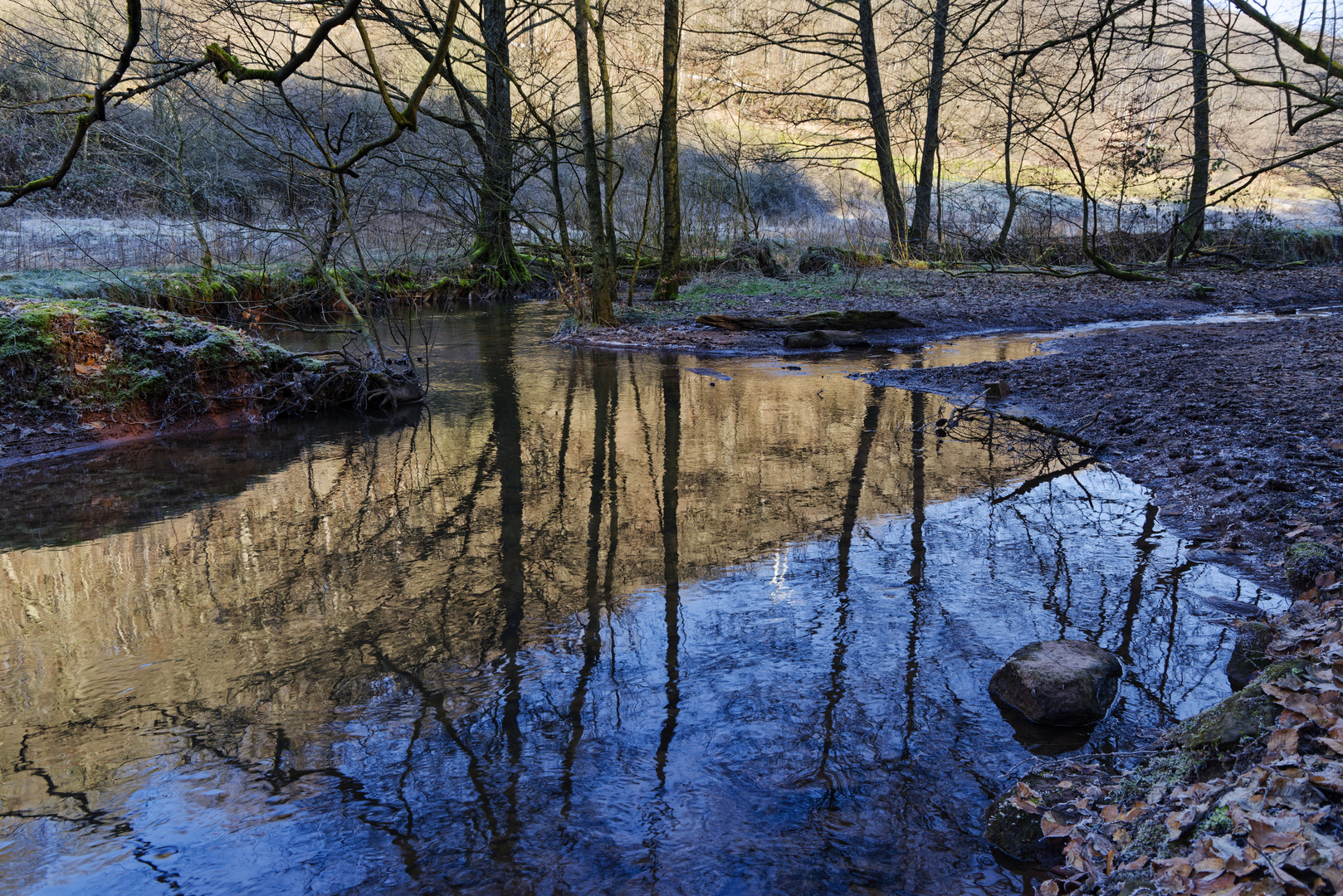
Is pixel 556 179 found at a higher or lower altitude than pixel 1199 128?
lower

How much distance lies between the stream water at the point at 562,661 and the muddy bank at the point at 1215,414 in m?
0.40

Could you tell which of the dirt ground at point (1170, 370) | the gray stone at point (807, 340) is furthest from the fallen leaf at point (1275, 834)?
the gray stone at point (807, 340)

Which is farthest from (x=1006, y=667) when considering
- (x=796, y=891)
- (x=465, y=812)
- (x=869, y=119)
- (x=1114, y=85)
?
Result: (x=869, y=119)

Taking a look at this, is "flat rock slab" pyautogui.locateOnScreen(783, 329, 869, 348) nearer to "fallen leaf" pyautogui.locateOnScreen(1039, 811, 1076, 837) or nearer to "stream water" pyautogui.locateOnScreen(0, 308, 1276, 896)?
"stream water" pyautogui.locateOnScreen(0, 308, 1276, 896)

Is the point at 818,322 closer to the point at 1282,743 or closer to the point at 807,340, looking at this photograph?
the point at 807,340

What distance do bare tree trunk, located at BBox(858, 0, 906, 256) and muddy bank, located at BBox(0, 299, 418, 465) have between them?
14.8 m

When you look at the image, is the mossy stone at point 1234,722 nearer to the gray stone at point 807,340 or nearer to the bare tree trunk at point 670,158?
the gray stone at point 807,340

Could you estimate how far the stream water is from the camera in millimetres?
2639

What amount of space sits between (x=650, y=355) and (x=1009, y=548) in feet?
26.7

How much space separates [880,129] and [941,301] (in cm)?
687

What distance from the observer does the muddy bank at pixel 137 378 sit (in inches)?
315

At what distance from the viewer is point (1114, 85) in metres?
6.97

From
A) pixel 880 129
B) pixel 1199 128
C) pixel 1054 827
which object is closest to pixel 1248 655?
pixel 1054 827

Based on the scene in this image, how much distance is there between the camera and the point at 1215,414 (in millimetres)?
6699
